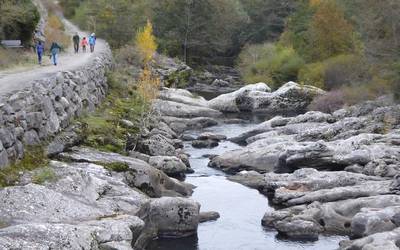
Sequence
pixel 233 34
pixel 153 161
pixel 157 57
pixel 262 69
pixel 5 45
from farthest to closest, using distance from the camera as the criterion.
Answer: pixel 233 34, pixel 157 57, pixel 262 69, pixel 5 45, pixel 153 161

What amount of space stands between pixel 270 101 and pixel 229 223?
124ft

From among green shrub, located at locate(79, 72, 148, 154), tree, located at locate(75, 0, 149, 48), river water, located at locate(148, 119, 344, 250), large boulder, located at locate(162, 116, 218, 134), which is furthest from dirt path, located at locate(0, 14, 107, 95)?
tree, located at locate(75, 0, 149, 48)

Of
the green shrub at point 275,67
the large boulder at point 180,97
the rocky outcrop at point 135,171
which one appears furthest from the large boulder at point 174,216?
the green shrub at point 275,67

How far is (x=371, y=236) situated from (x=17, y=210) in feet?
43.0

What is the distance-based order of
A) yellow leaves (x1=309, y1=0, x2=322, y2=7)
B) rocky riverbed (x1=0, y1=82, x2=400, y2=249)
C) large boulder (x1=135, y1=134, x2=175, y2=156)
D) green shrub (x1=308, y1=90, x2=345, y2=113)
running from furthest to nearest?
yellow leaves (x1=309, y1=0, x2=322, y2=7), green shrub (x1=308, y1=90, x2=345, y2=113), large boulder (x1=135, y1=134, x2=175, y2=156), rocky riverbed (x1=0, y1=82, x2=400, y2=249)

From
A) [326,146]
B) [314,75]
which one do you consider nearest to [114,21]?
[314,75]

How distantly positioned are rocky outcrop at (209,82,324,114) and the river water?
80.1 ft

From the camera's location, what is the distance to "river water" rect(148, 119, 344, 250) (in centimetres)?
2533

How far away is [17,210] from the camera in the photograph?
19016 millimetres

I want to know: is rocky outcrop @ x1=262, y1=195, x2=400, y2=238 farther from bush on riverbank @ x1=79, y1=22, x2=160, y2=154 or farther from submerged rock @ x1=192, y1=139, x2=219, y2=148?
submerged rock @ x1=192, y1=139, x2=219, y2=148

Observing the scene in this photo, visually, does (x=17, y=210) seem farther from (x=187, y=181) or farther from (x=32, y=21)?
(x=32, y=21)

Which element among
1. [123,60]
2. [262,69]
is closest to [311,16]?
[262,69]

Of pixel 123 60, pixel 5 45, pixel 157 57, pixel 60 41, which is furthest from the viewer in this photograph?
pixel 157 57

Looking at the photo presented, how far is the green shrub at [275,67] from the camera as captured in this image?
7644 cm
